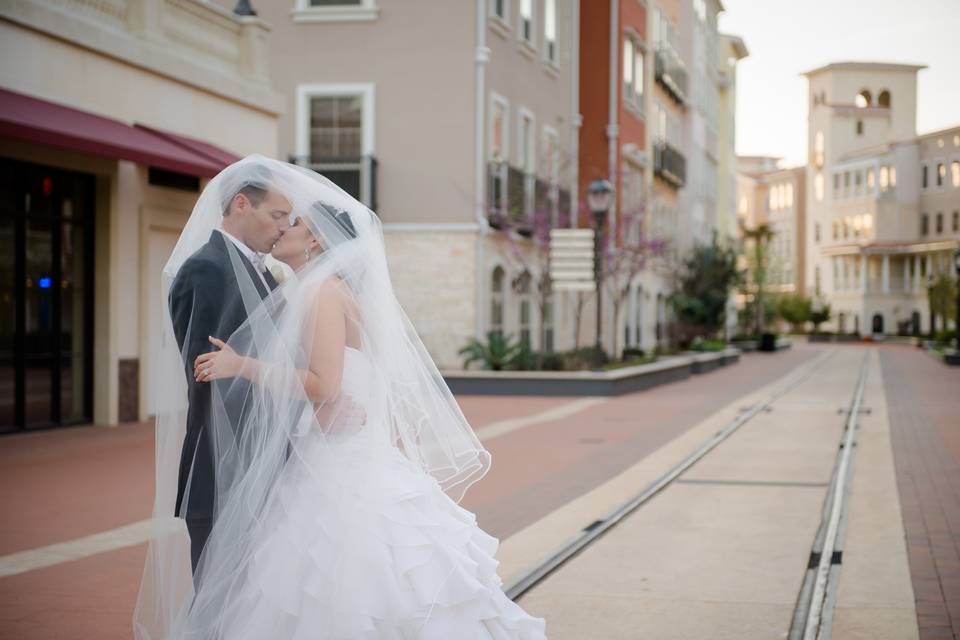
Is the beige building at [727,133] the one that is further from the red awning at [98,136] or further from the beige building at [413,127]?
the red awning at [98,136]

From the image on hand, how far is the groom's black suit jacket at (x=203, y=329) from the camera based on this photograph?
4.08 metres

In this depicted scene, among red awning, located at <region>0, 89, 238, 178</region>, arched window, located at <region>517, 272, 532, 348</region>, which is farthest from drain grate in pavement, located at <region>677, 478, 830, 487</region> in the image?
arched window, located at <region>517, 272, 532, 348</region>

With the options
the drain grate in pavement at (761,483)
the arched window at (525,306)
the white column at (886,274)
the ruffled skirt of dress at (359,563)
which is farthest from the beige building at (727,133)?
the ruffled skirt of dress at (359,563)

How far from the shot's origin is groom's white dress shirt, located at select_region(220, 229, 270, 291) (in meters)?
4.18

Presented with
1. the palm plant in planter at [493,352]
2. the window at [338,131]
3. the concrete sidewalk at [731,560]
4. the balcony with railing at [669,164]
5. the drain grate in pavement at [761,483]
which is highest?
the balcony with railing at [669,164]

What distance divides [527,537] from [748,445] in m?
6.56

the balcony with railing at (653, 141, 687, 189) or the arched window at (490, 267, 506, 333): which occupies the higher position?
the balcony with railing at (653, 141, 687, 189)

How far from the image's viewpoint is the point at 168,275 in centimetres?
448

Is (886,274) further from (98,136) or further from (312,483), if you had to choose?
(312,483)

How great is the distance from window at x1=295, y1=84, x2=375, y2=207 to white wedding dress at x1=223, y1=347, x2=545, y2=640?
74.1 ft

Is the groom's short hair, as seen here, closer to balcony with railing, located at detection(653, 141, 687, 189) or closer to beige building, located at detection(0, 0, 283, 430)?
beige building, located at detection(0, 0, 283, 430)

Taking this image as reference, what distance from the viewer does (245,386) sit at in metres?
4.20

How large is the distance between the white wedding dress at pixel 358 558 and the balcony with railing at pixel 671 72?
41.0m

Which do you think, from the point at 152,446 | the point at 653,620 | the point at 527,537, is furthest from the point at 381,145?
the point at 653,620
